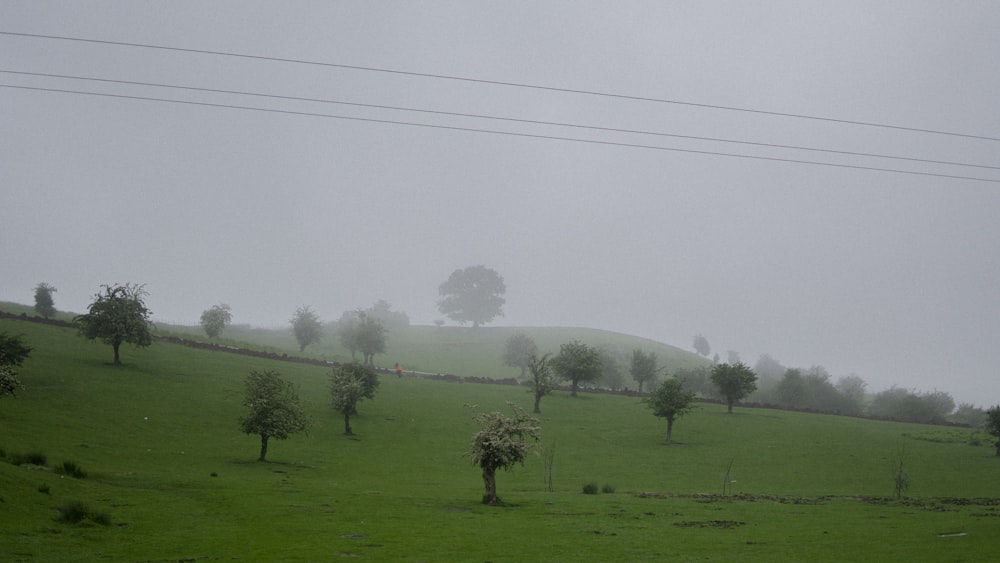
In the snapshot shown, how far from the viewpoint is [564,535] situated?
2488cm

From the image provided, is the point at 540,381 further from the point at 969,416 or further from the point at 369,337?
the point at 969,416

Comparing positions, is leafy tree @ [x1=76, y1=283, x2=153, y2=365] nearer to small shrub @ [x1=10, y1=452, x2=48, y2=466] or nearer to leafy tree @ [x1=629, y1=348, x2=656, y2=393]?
small shrub @ [x1=10, y1=452, x2=48, y2=466]

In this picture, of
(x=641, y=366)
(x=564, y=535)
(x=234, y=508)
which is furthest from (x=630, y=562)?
(x=641, y=366)

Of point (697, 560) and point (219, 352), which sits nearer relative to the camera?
point (697, 560)

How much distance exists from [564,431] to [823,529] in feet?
117

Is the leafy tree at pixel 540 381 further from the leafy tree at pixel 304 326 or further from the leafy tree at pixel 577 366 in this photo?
the leafy tree at pixel 304 326

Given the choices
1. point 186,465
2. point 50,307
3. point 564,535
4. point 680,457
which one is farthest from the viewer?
point 50,307

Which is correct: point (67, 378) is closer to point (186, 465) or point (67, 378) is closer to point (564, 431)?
point (186, 465)

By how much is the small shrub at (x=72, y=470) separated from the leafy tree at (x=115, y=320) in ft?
116

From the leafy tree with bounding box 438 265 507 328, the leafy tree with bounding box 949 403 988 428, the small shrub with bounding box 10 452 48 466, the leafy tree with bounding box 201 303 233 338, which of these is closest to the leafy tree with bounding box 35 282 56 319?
the leafy tree with bounding box 201 303 233 338

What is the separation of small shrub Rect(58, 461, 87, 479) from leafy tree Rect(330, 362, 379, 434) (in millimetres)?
26287

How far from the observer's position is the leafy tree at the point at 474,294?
190250mm

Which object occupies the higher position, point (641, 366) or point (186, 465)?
point (641, 366)

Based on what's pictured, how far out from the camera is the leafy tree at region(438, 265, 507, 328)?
19025 centimetres
